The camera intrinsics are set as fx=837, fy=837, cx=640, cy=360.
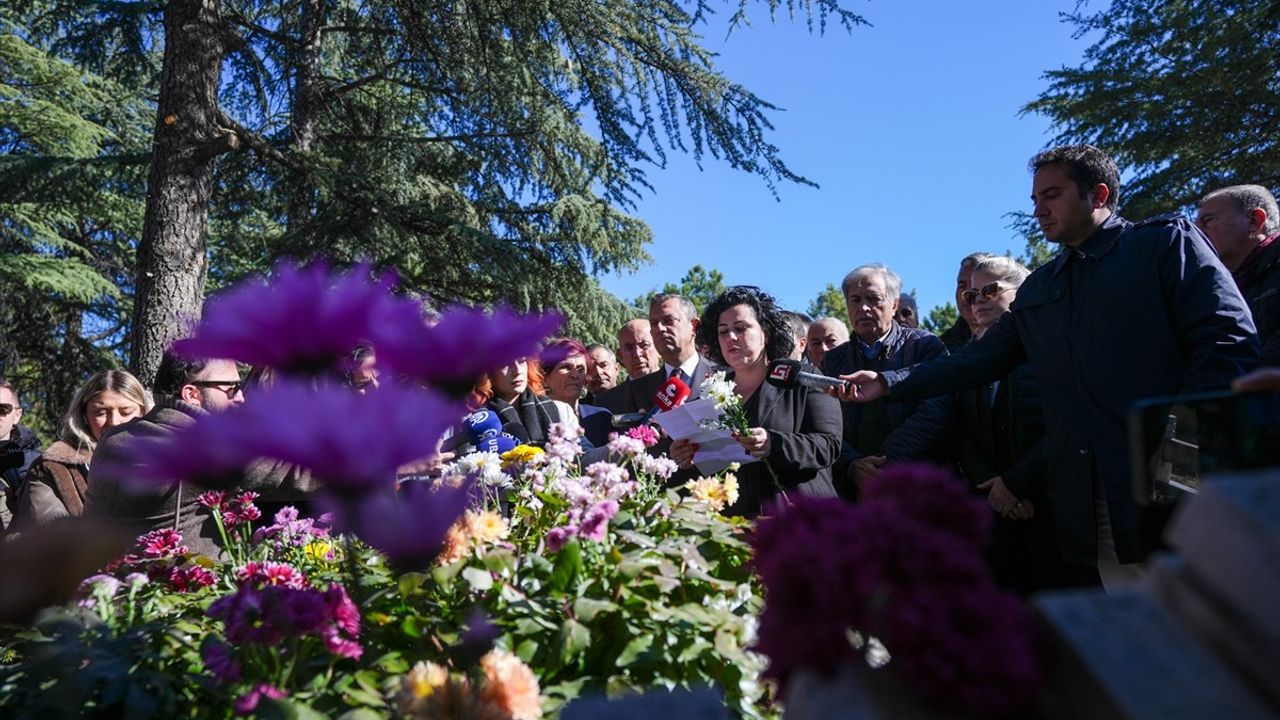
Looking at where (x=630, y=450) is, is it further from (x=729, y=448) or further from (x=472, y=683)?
(x=472, y=683)

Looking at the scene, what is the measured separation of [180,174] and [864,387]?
5938 millimetres

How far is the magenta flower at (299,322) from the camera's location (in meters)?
0.76

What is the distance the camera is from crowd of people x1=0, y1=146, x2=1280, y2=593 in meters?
2.55

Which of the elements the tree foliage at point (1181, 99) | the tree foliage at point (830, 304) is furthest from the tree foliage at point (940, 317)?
the tree foliage at point (1181, 99)

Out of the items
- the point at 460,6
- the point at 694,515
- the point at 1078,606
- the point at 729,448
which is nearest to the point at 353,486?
the point at 1078,606

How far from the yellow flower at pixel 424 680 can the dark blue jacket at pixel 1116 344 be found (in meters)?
2.12

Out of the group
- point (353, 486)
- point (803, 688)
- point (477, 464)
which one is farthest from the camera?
point (477, 464)

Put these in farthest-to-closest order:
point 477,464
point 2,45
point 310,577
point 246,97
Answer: point 2,45 → point 246,97 → point 477,464 → point 310,577

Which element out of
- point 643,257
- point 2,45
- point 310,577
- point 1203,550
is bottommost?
point 310,577

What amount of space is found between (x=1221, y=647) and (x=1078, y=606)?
4.8 inches

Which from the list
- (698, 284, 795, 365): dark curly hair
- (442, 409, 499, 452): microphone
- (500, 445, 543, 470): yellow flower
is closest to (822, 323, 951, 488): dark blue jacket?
(698, 284, 795, 365): dark curly hair

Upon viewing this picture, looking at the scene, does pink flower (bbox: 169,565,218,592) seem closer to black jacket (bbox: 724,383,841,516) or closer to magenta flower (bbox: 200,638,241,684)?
magenta flower (bbox: 200,638,241,684)

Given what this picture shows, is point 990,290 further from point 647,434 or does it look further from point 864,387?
point 647,434

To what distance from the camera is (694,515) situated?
73.2 inches
